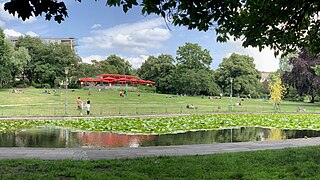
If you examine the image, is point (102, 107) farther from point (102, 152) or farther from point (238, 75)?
point (238, 75)

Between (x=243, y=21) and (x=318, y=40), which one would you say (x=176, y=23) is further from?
(x=318, y=40)

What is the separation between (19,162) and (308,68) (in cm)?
5797

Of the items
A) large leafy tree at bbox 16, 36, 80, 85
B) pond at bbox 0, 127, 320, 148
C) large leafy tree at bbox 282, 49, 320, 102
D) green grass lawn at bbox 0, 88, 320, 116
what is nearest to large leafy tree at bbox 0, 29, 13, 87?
large leafy tree at bbox 16, 36, 80, 85

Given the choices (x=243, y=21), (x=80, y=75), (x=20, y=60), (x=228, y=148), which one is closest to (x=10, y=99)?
(x=20, y=60)

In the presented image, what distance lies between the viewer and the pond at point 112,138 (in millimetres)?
15878

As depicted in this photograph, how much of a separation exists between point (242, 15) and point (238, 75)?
83.1 m

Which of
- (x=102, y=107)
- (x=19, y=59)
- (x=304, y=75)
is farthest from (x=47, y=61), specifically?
(x=304, y=75)

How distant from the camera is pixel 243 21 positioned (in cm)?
883

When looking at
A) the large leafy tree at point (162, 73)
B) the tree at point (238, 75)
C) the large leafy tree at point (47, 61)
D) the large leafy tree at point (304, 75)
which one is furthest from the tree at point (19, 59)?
the large leafy tree at point (304, 75)

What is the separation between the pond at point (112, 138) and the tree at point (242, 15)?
8251mm

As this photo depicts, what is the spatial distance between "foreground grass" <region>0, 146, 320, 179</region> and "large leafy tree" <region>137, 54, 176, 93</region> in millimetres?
76973

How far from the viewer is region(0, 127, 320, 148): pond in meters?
15.9

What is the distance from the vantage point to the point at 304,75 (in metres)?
57.8

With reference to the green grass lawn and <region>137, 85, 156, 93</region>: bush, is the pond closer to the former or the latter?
the green grass lawn
